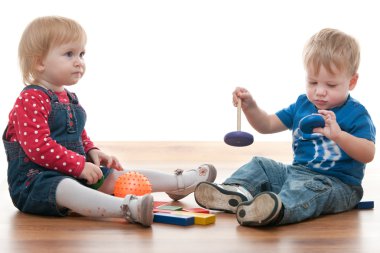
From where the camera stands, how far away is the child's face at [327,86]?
1.62 metres

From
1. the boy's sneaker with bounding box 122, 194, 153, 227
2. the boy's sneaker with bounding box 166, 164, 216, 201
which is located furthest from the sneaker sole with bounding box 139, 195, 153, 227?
the boy's sneaker with bounding box 166, 164, 216, 201

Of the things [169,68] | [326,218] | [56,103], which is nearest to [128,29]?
[169,68]

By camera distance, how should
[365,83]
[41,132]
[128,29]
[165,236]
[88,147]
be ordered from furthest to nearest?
[365,83] < [128,29] < [88,147] < [41,132] < [165,236]

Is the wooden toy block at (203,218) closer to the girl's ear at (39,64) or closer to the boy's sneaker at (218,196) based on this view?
the boy's sneaker at (218,196)

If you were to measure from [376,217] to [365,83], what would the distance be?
4.57ft

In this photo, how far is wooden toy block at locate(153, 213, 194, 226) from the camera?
151 cm

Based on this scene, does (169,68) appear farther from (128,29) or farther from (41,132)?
(41,132)

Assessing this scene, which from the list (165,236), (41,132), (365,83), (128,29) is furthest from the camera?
(365,83)

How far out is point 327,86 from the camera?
1635 millimetres

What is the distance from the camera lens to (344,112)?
165 cm

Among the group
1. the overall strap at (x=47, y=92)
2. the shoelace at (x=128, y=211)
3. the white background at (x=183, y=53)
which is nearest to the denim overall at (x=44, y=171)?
the overall strap at (x=47, y=92)

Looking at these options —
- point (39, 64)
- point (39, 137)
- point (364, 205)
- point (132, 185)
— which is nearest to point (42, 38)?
point (39, 64)

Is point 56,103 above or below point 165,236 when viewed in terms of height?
above

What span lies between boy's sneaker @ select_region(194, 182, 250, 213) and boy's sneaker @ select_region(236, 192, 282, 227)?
0.13 m
